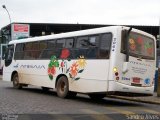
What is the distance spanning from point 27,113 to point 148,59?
259 inches

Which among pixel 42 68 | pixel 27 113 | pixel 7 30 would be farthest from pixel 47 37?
pixel 7 30

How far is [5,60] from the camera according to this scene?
26.9 metres

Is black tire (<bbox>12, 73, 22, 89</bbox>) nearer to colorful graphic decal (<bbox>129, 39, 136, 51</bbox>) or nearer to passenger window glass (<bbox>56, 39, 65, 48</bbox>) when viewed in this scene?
passenger window glass (<bbox>56, 39, 65, 48</bbox>)

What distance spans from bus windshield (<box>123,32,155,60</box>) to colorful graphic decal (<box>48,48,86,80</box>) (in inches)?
86.2

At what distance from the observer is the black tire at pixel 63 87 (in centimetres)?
1967

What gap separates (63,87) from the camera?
65.8ft

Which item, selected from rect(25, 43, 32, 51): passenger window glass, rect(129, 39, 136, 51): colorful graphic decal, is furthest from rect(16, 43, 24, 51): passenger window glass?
rect(129, 39, 136, 51): colorful graphic decal

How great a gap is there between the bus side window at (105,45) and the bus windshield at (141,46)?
80 centimetres

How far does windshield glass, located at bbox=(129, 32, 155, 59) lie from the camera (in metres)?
17.4

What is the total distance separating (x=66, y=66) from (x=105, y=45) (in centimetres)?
299

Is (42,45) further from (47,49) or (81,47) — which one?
(81,47)

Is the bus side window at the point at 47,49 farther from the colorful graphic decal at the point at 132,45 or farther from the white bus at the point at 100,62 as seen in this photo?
the colorful graphic decal at the point at 132,45

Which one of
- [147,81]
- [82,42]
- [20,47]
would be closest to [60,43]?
[82,42]

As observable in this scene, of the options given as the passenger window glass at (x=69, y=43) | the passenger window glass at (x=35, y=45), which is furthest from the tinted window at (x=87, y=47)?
the passenger window glass at (x=35, y=45)
